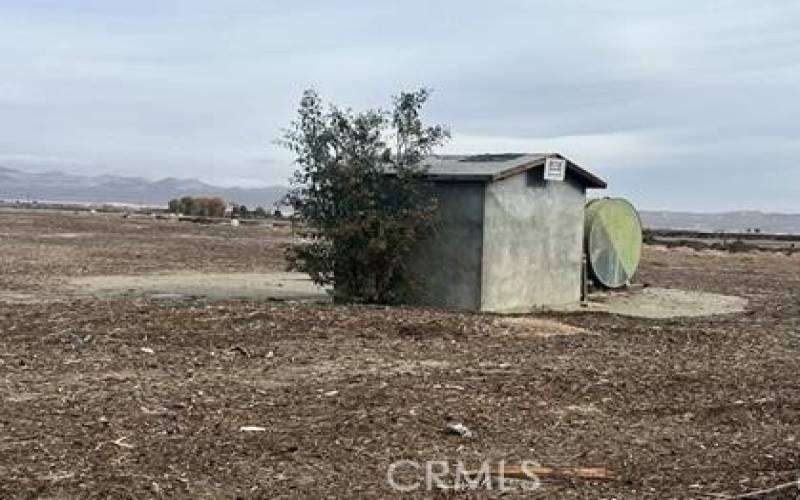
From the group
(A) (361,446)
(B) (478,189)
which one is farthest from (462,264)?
(A) (361,446)

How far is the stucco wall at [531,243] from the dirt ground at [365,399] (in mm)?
2539

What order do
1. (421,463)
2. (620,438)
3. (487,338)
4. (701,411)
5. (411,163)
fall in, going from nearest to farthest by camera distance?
(421,463) → (620,438) → (701,411) → (487,338) → (411,163)

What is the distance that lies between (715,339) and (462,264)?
19.0ft

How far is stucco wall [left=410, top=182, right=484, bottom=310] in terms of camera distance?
20.0m

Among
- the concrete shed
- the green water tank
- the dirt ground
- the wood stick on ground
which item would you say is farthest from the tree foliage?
the wood stick on ground

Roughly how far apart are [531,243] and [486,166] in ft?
6.71

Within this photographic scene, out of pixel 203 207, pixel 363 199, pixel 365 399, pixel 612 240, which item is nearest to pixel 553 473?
pixel 365 399

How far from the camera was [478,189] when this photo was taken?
65.5 feet

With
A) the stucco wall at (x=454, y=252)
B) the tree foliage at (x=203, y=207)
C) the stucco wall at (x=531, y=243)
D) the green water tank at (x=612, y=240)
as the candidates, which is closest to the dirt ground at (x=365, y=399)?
the stucco wall at (x=454, y=252)

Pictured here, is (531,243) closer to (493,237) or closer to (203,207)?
(493,237)

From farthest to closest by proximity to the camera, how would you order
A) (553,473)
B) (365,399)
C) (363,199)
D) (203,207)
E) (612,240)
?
(203,207) < (612,240) < (363,199) < (365,399) < (553,473)

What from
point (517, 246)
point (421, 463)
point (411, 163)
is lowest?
point (421, 463)

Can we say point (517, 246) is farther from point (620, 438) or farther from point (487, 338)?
point (620, 438)

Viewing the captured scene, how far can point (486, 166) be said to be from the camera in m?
20.9
